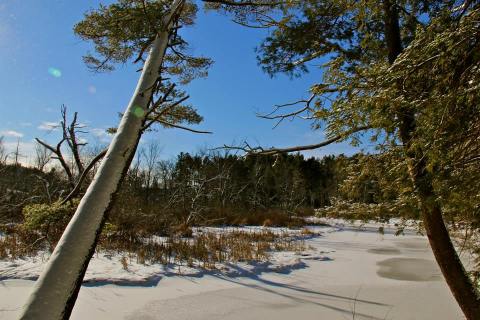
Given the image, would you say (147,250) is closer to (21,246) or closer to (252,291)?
(21,246)

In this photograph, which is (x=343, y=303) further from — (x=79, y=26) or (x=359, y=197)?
(x=79, y=26)

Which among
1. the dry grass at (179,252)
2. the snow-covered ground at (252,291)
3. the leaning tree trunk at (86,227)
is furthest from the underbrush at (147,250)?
the leaning tree trunk at (86,227)

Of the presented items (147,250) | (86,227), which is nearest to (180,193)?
(147,250)

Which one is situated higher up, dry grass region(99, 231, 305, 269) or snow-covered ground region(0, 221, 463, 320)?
dry grass region(99, 231, 305, 269)

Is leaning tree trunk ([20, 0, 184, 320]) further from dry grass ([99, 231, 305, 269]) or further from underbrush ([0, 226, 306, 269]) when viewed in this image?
dry grass ([99, 231, 305, 269])

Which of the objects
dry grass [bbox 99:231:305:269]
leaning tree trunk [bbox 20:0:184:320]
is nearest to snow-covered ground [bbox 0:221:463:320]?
dry grass [bbox 99:231:305:269]

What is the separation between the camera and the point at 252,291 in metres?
5.30

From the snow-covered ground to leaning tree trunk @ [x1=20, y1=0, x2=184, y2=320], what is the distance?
2191 mm

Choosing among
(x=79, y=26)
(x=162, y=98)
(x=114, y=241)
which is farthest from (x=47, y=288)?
(x=114, y=241)

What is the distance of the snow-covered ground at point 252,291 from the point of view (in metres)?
4.23

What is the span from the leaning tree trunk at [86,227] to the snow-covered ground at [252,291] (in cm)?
219

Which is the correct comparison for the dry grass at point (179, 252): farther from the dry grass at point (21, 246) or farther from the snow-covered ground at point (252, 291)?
the dry grass at point (21, 246)

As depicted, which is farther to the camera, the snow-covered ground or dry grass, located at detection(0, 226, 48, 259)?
dry grass, located at detection(0, 226, 48, 259)

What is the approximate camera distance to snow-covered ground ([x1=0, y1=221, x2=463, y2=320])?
4230mm
